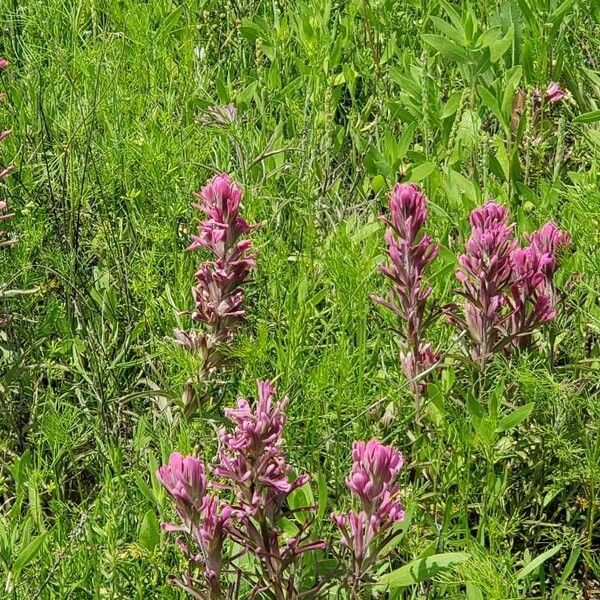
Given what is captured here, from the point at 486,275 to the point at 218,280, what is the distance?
616 millimetres

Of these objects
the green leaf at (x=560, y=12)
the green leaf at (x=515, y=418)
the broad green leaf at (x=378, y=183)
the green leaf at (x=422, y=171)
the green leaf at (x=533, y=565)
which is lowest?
the green leaf at (x=533, y=565)

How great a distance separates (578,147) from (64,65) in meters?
1.57

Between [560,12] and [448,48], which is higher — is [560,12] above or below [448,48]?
above

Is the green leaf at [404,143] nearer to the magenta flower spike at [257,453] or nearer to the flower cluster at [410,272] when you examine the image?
the flower cluster at [410,272]

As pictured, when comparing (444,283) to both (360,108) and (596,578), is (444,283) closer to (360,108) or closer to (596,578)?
(596,578)

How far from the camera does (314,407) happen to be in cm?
263

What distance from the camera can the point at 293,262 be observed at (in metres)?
3.16

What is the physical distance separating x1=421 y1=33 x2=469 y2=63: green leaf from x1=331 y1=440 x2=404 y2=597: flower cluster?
1831mm

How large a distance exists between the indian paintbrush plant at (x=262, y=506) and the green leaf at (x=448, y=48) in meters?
1.83

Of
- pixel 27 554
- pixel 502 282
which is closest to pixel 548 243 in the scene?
pixel 502 282

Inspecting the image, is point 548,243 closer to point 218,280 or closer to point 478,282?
point 478,282

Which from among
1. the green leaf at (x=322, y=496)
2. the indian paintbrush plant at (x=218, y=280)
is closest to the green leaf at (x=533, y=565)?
the green leaf at (x=322, y=496)

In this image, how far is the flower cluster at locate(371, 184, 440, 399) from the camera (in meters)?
2.59

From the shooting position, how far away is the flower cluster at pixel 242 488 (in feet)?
6.81
